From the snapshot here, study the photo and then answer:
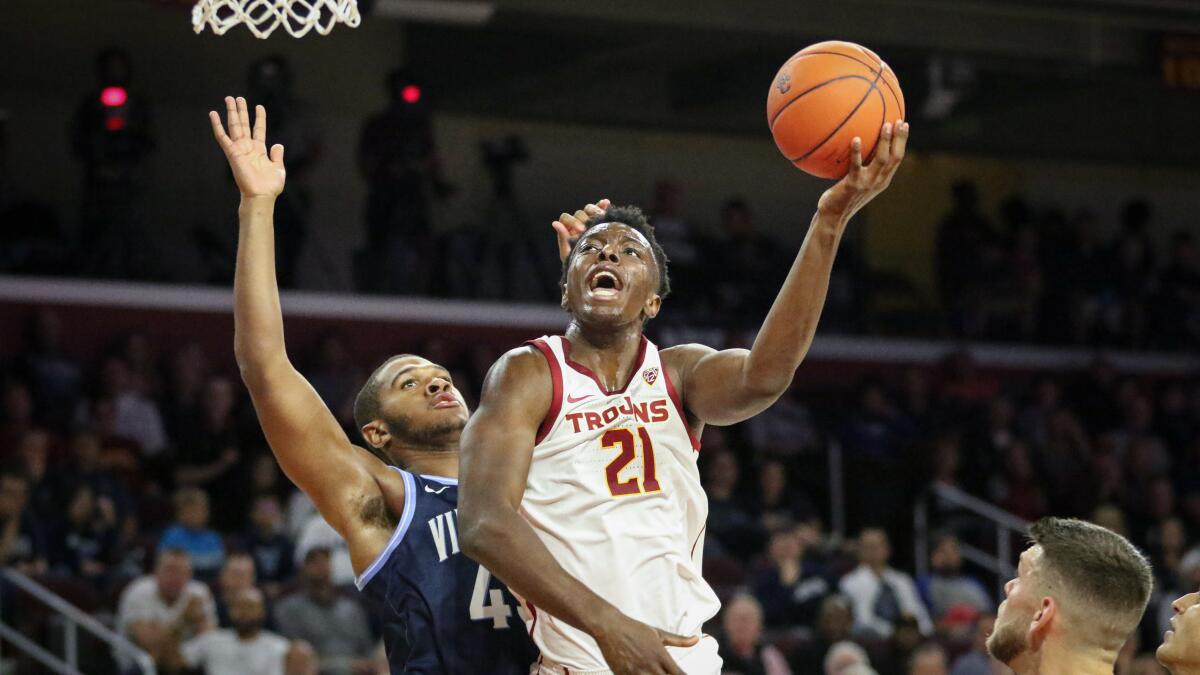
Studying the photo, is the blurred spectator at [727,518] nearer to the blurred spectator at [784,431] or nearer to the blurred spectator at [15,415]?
the blurred spectator at [784,431]

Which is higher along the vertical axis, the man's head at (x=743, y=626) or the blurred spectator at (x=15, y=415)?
the blurred spectator at (x=15, y=415)

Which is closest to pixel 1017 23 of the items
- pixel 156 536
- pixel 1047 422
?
pixel 1047 422

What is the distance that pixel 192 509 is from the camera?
392 inches

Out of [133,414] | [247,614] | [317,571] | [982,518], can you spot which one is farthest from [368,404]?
[982,518]

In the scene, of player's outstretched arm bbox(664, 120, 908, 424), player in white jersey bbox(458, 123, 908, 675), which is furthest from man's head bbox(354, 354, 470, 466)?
player's outstretched arm bbox(664, 120, 908, 424)

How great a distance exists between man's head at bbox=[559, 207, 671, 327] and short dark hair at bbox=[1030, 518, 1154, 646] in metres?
1.06

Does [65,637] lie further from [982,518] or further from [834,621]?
[982,518]

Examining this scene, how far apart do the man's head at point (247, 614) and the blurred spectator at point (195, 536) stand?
101 centimetres

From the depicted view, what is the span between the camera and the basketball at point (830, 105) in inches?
148

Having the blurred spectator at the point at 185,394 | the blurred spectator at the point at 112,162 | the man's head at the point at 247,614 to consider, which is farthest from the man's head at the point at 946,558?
the blurred spectator at the point at 112,162

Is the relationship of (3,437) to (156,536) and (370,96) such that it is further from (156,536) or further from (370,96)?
(370,96)

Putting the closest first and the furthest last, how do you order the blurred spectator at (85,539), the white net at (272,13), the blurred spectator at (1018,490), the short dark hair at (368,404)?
the white net at (272,13) → the short dark hair at (368,404) → the blurred spectator at (85,539) → the blurred spectator at (1018,490)

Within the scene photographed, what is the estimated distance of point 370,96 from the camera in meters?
15.3

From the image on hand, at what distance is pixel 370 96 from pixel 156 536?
6253 mm
